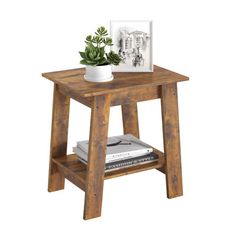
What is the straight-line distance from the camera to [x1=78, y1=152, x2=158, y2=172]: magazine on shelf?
18.5ft

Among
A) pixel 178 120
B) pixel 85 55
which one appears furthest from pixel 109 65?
pixel 178 120

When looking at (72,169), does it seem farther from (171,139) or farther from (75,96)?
(171,139)

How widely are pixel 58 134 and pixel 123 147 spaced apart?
45cm

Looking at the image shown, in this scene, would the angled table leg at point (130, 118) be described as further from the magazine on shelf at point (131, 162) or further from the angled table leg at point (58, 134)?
the angled table leg at point (58, 134)

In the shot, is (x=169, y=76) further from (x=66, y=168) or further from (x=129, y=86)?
(x=66, y=168)

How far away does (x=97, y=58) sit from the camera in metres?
5.45

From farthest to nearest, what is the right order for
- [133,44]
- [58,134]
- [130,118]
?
[130,118], [58,134], [133,44]

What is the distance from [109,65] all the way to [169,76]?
0.42 metres

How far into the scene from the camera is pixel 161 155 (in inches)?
233

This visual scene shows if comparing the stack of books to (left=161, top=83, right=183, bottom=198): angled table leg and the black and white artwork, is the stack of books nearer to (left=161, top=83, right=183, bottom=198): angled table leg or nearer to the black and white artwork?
(left=161, top=83, right=183, bottom=198): angled table leg

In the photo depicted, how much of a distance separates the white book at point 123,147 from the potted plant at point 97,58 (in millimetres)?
509

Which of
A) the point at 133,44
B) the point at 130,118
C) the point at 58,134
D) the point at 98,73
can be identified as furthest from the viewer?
the point at 130,118

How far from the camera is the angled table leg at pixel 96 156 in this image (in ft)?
17.4

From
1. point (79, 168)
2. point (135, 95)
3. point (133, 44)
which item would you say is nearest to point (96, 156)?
point (79, 168)
